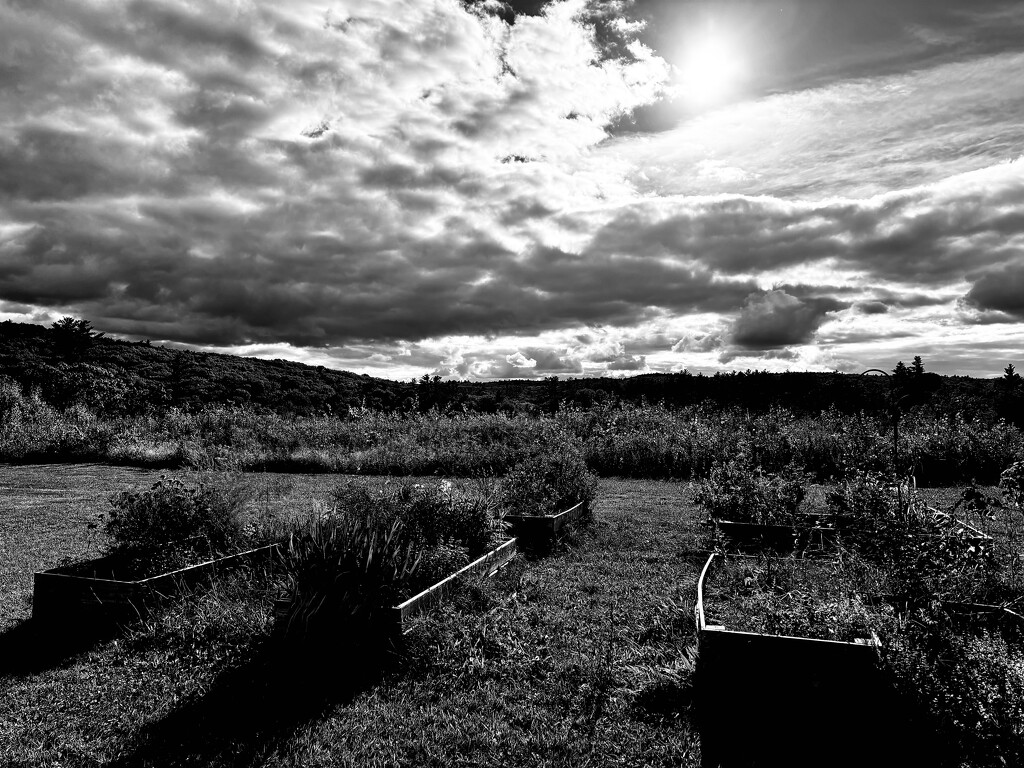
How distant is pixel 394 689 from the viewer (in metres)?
3.79

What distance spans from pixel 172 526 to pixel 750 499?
563 cm

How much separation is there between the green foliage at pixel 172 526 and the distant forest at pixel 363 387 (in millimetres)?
5276

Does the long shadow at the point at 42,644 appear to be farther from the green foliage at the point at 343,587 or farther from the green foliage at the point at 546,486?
the green foliage at the point at 546,486

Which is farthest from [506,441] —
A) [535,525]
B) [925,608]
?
[925,608]

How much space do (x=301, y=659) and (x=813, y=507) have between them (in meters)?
6.92

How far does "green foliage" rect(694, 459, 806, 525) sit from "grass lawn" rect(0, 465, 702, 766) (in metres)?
1.95

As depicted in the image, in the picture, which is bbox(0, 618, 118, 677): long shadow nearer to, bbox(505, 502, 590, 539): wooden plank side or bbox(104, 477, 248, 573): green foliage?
bbox(104, 477, 248, 573): green foliage

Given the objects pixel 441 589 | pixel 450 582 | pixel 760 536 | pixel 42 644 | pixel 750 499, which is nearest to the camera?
pixel 42 644

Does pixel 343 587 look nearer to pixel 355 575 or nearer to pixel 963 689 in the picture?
pixel 355 575

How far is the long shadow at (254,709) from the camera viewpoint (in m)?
3.16

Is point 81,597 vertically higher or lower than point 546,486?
lower

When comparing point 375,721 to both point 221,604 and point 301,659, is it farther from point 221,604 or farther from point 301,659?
point 221,604

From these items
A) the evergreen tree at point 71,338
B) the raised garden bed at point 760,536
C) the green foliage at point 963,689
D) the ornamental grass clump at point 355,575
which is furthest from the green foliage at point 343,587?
the evergreen tree at point 71,338

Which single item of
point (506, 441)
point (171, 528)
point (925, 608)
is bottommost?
point (506, 441)
